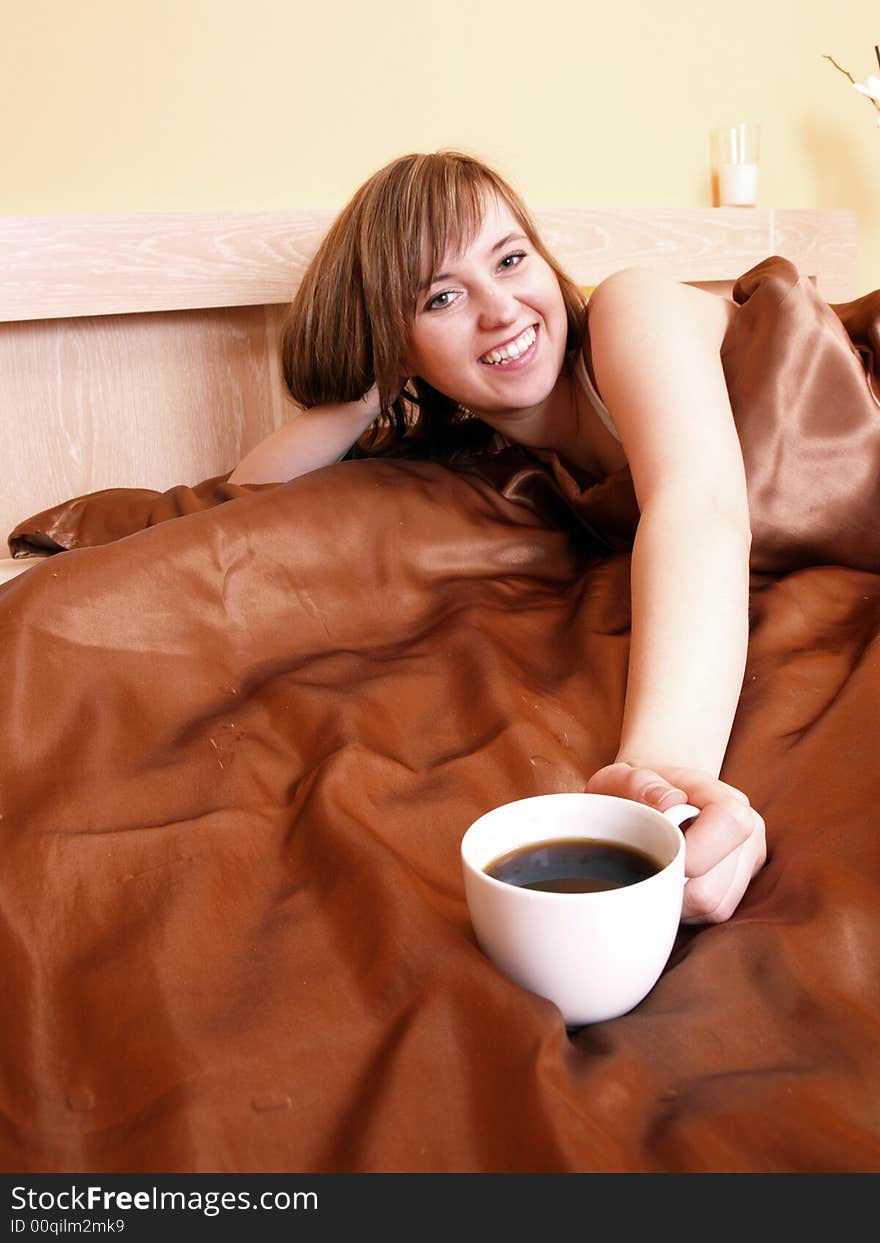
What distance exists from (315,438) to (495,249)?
13.8 inches

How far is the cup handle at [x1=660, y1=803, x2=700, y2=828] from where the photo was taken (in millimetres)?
668

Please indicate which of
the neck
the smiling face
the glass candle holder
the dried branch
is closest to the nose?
the smiling face

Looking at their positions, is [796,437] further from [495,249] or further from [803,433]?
[495,249]

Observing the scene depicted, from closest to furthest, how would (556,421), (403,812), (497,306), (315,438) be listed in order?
1. (403,812)
2. (497,306)
3. (556,421)
4. (315,438)

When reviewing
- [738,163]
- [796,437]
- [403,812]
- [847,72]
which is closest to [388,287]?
[796,437]

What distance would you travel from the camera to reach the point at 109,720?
877 mm

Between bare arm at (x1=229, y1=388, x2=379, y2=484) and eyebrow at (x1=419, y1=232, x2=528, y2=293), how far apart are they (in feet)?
0.77

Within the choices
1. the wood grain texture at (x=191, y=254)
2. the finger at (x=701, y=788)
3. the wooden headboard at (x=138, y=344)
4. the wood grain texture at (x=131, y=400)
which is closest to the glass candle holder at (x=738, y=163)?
the wood grain texture at (x=191, y=254)

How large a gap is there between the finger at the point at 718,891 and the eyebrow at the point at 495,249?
0.78 m

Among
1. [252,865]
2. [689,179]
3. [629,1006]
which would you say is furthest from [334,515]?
[689,179]

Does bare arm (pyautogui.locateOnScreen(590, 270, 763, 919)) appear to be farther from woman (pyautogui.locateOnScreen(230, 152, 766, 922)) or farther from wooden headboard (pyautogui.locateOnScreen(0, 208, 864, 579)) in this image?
wooden headboard (pyautogui.locateOnScreen(0, 208, 864, 579))

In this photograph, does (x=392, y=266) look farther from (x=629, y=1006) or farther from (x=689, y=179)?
(x=689, y=179)

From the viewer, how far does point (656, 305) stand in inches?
47.8

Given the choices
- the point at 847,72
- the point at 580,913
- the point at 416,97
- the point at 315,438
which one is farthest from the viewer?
the point at 847,72
